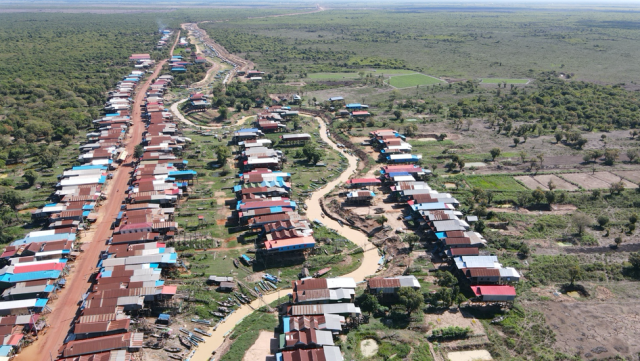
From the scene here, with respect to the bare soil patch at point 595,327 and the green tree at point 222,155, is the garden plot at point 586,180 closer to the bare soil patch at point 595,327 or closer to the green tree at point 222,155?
the bare soil patch at point 595,327

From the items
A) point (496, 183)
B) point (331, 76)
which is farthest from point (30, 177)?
point (331, 76)

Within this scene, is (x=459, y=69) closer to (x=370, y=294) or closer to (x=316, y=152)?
(x=316, y=152)

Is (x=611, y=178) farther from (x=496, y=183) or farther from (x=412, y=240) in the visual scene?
(x=412, y=240)

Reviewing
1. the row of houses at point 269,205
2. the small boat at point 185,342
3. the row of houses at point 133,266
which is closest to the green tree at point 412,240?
the row of houses at point 269,205

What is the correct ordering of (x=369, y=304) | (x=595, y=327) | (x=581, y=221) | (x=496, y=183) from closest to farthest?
(x=595, y=327)
(x=369, y=304)
(x=581, y=221)
(x=496, y=183)

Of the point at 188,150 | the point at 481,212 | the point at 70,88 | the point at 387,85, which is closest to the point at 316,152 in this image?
the point at 188,150

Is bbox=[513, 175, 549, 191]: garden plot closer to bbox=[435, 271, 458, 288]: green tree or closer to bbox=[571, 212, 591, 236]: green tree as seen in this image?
bbox=[571, 212, 591, 236]: green tree
